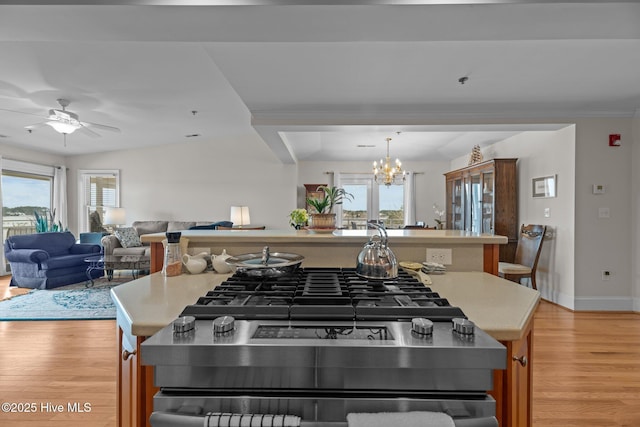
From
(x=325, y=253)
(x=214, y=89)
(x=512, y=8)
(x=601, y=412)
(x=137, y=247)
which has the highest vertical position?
(x=214, y=89)

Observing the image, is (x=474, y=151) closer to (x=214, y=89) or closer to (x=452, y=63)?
(x=452, y=63)

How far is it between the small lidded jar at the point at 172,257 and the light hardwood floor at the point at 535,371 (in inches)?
39.8

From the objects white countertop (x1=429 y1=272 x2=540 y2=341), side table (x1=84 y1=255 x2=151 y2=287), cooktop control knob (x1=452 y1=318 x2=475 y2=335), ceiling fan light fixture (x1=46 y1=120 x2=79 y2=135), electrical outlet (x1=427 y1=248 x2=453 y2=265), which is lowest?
side table (x1=84 y1=255 x2=151 y2=287)

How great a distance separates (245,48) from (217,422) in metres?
2.42

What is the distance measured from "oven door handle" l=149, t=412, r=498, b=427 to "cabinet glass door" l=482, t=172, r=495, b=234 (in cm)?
461

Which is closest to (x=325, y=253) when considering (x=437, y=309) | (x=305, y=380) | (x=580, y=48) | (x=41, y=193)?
(x=437, y=309)

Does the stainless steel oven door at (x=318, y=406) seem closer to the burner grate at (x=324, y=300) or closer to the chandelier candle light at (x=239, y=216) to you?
the burner grate at (x=324, y=300)

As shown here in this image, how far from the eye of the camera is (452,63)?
2713mm

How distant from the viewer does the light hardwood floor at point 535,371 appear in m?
1.92

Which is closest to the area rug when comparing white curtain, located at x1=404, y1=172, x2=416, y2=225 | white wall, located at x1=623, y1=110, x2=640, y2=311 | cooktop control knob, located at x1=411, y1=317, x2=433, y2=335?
cooktop control knob, located at x1=411, y1=317, x2=433, y2=335

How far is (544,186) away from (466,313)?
415cm

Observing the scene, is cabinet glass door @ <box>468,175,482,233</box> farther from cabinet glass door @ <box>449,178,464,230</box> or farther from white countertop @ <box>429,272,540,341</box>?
white countertop @ <box>429,272,540,341</box>

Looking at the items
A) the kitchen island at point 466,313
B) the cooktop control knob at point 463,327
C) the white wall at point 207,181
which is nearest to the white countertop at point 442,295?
the kitchen island at point 466,313

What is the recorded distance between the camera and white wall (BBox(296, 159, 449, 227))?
761cm
